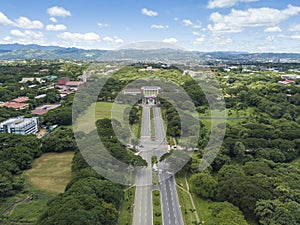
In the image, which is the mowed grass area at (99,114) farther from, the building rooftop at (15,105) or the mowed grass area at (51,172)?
the building rooftop at (15,105)

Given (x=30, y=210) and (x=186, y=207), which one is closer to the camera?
(x=30, y=210)

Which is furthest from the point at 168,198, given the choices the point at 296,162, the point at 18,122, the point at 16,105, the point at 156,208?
the point at 16,105

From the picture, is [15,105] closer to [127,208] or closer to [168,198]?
[127,208]

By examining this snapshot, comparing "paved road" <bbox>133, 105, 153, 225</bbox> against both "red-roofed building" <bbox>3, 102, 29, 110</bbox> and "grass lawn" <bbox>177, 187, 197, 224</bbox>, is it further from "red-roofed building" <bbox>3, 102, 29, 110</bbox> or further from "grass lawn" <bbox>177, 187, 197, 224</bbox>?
Answer: "red-roofed building" <bbox>3, 102, 29, 110</bbox>

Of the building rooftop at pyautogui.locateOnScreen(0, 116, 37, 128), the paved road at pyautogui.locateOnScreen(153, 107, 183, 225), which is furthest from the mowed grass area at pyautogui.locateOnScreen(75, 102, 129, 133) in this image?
the paved road at pyautogui.locateOnScreen(153, 107, 183, 225)

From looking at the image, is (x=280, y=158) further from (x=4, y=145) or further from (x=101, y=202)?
(x=4, y=145)

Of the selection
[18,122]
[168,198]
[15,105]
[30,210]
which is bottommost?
[30,210]
